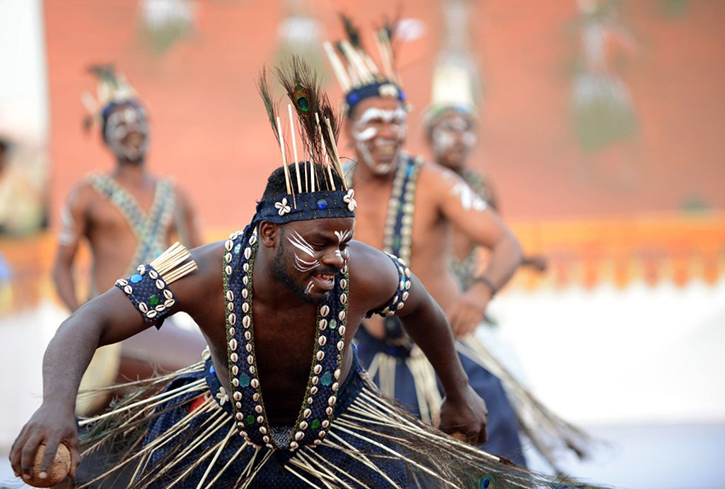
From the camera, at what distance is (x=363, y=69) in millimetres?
4434

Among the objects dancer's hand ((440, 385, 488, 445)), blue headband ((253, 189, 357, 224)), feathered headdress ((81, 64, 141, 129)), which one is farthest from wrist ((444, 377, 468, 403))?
feathered headdress ((81, 64, 141, 129))

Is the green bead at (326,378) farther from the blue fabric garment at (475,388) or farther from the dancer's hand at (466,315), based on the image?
the blue fabric garment at (475,388)

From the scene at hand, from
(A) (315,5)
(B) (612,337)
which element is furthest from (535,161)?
(A) (315,5)

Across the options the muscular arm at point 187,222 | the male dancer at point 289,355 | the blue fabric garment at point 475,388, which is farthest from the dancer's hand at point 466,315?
the muscular arm at point 187,222

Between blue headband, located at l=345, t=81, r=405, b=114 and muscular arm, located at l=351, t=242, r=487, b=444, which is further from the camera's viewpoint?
blue headband, located at l=345, t=81, r=405, b=114

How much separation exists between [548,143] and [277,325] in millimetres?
5601

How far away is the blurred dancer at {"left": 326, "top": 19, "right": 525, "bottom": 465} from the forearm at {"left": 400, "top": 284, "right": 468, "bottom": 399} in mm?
979

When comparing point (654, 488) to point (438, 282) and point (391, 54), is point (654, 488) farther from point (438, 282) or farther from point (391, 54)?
point (391, 54)

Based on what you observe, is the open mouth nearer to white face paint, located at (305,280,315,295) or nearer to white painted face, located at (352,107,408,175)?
white face paint, located at (305,280,315,295)

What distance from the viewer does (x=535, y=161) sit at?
320 inches

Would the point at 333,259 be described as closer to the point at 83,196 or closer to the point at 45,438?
the point at 45,438

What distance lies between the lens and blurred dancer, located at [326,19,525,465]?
4.17m

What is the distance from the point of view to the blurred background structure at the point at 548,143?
8008mm

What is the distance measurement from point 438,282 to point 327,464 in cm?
152
